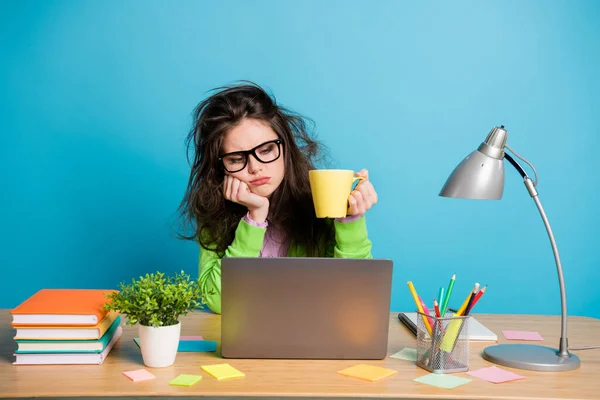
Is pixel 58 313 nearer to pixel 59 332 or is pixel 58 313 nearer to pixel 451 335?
pixel 59 332

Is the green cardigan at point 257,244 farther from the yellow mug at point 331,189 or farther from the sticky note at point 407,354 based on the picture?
the sticky note at point 407,354

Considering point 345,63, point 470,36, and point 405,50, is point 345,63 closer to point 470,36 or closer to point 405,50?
point 405,50

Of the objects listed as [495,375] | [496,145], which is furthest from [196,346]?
[496,145]

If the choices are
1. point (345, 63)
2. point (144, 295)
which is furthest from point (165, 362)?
point (345, 63)

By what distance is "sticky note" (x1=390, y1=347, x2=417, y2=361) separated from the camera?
56.8 inches

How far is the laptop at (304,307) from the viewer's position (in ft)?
4.51

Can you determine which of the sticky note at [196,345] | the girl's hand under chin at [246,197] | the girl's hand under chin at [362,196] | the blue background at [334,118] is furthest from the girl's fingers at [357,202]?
the blue background at [334,118]

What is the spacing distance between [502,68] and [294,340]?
208cm

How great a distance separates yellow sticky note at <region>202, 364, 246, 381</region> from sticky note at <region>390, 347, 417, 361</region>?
35 cm

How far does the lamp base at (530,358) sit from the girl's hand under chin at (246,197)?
0.74m

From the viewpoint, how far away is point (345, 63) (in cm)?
298

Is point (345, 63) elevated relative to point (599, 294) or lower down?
elevated

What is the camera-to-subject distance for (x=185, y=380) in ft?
4.17

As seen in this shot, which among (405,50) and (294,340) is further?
(405,50)
